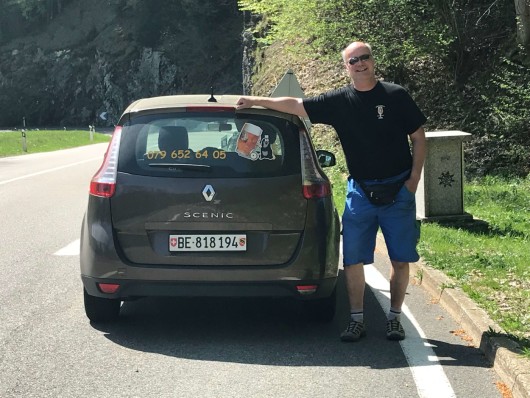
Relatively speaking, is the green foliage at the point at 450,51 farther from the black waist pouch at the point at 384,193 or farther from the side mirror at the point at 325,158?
the black waist pouch at the point at 384,193

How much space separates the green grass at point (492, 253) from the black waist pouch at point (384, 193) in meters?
1.14

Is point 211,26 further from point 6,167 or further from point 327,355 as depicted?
point 327,355

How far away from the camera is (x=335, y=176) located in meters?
17.5

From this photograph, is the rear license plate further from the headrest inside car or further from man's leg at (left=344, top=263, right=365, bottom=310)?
man's leg at (left=344, top=263, right=365, bottom=310)

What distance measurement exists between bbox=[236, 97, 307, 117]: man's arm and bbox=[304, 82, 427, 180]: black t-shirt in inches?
4.7

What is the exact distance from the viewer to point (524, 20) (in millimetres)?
16484

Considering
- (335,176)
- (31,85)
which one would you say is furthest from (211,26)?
(335,176)

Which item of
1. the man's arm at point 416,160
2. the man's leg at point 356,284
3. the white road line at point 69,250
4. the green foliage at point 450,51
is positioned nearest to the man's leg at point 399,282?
the man's leg at point 356,284

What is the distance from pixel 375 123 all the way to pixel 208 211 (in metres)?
1.27

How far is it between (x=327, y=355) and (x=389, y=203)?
1.10 m

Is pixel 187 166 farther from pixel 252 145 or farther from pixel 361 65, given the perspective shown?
pixel 361 65

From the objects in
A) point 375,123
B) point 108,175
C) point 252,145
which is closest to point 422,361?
point 375,123

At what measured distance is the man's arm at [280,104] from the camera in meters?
5.58

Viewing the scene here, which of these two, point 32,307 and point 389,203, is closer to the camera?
point 389,203
